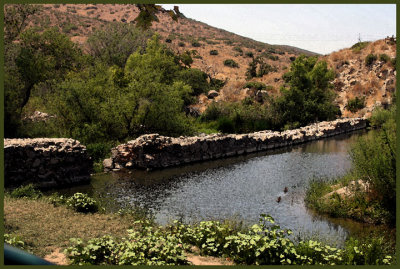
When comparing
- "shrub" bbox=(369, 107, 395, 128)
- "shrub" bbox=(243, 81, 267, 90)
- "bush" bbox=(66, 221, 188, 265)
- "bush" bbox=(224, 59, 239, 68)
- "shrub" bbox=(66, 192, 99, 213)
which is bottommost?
"shrub" bbox=(66, 192, 99, 213)

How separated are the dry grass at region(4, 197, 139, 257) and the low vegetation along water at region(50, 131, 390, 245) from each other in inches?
77.8

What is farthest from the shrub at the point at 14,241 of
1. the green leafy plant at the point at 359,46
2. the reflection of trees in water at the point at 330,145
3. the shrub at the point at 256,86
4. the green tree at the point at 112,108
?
the green leafy plant at the point at 359,46

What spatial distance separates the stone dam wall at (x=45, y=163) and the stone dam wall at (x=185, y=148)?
2566 millimetres

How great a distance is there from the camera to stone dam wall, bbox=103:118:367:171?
21.7 meters

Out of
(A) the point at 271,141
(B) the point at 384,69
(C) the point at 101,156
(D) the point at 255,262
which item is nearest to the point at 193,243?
(D) the point at 255,262

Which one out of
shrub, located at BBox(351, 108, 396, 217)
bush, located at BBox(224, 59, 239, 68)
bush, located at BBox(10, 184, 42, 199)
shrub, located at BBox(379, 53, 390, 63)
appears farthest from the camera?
bush, located at BBox(224, 59, 239, 68)

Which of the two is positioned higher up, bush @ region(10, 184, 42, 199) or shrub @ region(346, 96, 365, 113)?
shrub @ region(346, 96, 365, 113)

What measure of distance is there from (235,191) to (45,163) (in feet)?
27.3

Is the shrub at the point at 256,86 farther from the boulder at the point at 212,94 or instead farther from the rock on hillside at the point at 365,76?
the rock on hillside at the point at 365,76

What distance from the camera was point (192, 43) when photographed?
256 feet

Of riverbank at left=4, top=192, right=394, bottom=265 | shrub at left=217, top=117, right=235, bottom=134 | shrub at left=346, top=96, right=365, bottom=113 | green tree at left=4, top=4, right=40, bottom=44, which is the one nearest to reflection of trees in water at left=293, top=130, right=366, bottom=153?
shrub at left=217, top=117, right=235, bottom=134

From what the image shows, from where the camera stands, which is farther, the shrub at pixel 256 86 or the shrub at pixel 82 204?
the shrub at pixel 256 86

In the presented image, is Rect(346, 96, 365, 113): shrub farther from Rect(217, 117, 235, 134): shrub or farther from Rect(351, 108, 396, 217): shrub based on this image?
Rect(351, 108, 396, 217): shrub

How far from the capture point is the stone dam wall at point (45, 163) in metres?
16.9
